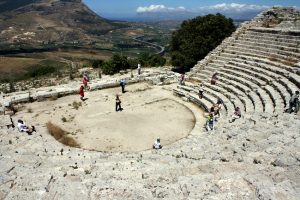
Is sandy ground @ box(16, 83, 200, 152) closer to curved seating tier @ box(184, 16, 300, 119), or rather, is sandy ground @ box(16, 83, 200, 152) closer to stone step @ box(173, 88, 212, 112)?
stone step @ box(173, 88, 212, 112)

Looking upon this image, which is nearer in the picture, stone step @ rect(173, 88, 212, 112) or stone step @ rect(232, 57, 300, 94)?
stone step @ rect(232, 57, 300, 94)

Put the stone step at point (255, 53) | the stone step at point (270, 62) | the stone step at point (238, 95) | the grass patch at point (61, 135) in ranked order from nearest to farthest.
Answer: the grass patch at point (61, 135)
the stone step at point (238, 95)
the stone step at point (270, 62)
the stone step at point (255, 53)

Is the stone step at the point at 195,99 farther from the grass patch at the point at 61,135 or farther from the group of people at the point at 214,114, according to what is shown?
the grass patch at the point at 61,135

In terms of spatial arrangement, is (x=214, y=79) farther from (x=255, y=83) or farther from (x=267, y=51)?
(x=267, y=51)

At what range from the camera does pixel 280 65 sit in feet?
71.8

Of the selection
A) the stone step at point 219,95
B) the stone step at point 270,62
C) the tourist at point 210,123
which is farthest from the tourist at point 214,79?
the tourist at point 210,123

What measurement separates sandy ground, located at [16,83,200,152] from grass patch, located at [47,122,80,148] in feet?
0.90

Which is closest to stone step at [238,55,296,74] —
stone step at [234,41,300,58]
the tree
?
stone step at [234,41,300,58]

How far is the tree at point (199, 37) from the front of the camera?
97.9 feet

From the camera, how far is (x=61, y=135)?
17.2 meters

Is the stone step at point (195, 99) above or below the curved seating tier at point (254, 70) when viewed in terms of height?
below

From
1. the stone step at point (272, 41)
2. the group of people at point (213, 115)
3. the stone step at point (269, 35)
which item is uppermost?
the stone step at point (269, 35)

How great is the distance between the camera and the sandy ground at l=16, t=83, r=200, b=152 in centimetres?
1673

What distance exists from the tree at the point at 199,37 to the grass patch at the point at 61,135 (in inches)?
607
